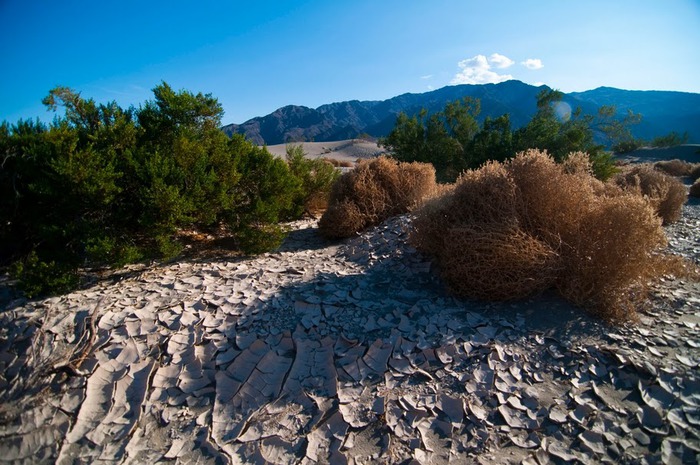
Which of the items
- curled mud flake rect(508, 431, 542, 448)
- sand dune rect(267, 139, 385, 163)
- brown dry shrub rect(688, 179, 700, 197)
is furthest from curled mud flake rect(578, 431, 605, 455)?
sand dune rect(267, 139, 385, 163)

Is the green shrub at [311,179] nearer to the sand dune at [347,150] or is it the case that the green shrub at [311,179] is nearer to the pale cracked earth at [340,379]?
A: the pale cracked earth at [340,379]

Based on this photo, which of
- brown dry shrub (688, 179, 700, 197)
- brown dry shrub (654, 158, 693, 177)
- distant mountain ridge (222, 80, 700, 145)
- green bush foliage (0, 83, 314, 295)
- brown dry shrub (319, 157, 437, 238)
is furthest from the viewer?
distant mountain ridge (222, 80, 700, 145)

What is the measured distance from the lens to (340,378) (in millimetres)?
2377

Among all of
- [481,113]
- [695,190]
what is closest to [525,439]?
[695,190]

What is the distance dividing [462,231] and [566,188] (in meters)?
1.00

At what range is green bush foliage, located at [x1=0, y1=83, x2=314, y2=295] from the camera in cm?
309

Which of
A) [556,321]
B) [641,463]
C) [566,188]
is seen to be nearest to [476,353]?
[556,321]

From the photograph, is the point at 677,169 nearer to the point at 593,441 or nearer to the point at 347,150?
the point at 593,441

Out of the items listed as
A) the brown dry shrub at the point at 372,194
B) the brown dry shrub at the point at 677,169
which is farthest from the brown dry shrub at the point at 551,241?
the brown dry shrub at the point at 677,169

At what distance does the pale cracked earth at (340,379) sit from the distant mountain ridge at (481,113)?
5385 cm

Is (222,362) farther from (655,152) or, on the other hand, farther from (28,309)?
(655,152)

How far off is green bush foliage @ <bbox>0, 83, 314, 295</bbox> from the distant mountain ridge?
51838mm

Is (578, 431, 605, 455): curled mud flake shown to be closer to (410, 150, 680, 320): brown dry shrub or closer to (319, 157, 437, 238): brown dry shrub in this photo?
(410, 150, 680, 320): brown dry shrub

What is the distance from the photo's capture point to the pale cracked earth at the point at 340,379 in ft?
6.38
